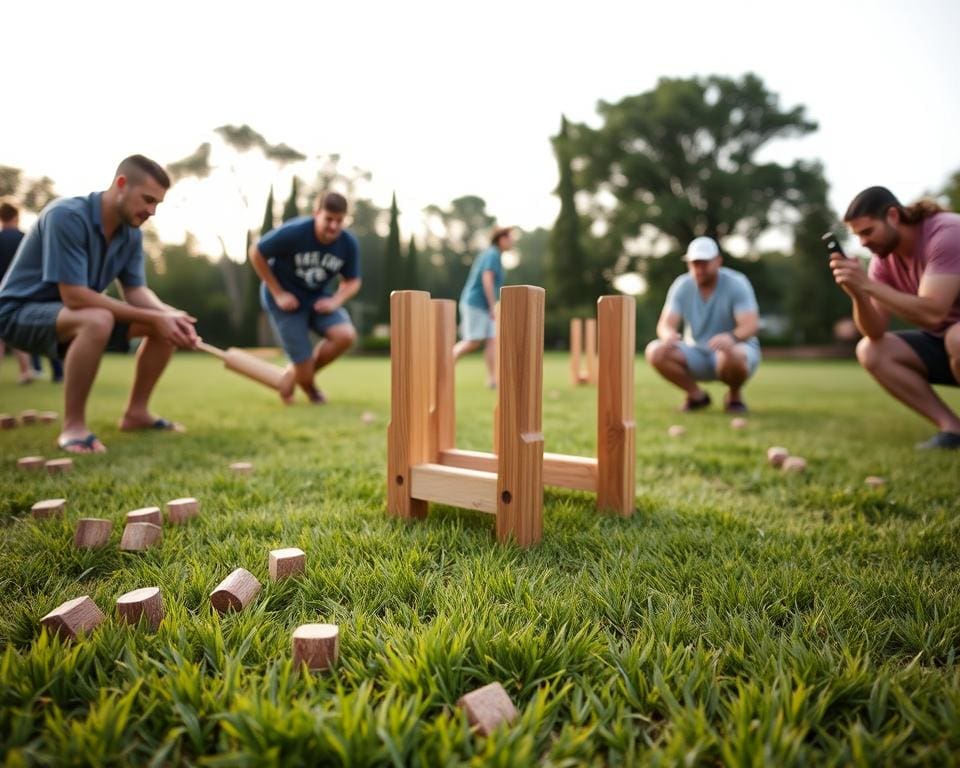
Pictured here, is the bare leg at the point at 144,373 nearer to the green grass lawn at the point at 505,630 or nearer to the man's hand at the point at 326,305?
the green grass lawn at the point at 505,630

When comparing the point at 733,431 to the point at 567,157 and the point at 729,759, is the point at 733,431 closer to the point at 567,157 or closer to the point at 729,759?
the point at 729,759

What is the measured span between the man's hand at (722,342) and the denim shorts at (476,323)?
2.92m

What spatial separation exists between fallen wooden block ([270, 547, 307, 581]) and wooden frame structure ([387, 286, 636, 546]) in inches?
22.3

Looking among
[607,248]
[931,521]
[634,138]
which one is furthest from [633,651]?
[634,138]

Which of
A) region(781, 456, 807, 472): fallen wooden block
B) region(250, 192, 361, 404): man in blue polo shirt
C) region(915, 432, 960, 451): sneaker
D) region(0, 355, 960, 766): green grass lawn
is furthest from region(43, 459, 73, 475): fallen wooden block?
region(915, 432, 960, 451): sneaker

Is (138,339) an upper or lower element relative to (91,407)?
upper

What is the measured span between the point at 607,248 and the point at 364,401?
28.2 m

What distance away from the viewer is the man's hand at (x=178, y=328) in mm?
3514

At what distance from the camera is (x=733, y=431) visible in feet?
15.0

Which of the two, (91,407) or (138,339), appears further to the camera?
(91,407)

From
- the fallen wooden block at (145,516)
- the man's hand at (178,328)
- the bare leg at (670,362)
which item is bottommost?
the fallen wooden block at (145,516)

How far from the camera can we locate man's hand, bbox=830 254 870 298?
3205 millimetres

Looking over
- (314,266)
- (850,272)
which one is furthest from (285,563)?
(314,266)

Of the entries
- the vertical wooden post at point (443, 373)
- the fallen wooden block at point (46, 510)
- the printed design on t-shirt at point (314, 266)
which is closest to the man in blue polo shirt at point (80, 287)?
the fallen wooden block at point (46, 510)
